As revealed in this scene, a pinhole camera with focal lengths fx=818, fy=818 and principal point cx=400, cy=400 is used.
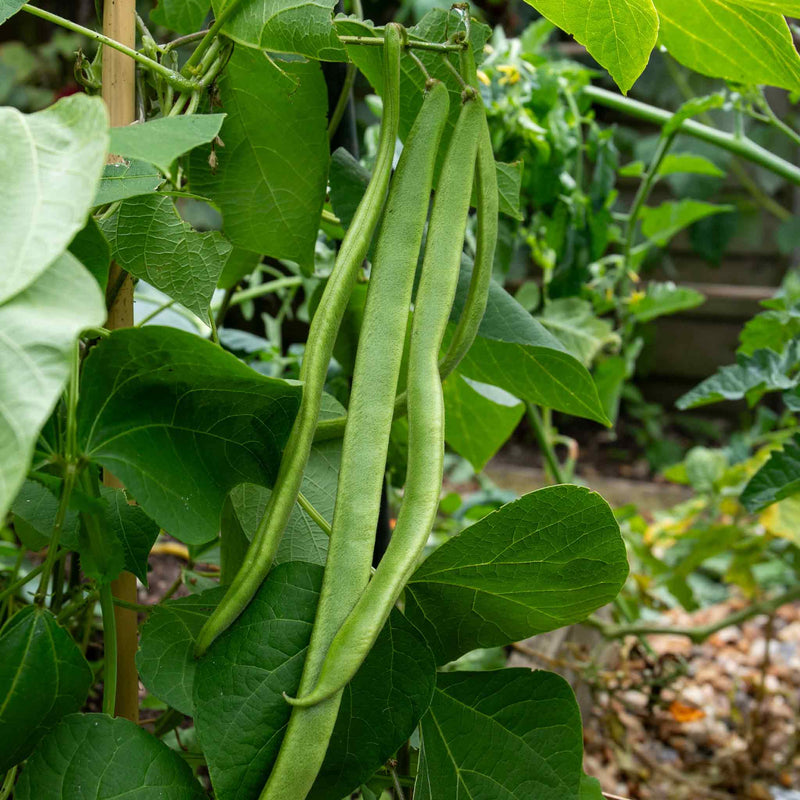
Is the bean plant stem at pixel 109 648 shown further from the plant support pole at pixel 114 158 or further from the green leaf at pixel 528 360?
the green leaf at pixel 528 360

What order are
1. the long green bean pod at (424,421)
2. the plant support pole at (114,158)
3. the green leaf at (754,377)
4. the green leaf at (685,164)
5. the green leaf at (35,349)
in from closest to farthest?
the green leaf at (35,349) < the long green bean pod at (424,421) < the plant support pole at (114,158) < the green leaf at (754,377) < the green leaf at (685,164)

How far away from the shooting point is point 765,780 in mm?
1099

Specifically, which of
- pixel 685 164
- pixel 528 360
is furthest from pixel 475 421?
pixel 685 164

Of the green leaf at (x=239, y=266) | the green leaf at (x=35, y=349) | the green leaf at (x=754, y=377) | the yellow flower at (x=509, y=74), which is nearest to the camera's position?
the green leaf at (x=35, y=349)

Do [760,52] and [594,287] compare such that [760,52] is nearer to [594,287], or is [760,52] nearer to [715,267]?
[594,287]

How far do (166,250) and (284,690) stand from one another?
22 cm

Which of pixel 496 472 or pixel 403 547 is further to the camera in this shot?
pixel 496 472

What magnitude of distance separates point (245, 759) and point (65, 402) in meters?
0.18

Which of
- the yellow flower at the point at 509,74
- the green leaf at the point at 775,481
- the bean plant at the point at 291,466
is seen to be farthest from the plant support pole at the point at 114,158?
the yellow flower at the point at 509,74

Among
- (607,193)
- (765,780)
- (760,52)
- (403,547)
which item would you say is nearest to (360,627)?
(403,547)

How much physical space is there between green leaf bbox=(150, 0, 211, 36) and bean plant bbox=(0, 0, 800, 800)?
0.08m

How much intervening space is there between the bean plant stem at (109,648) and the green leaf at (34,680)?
3 centimetres

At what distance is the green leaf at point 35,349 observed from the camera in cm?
21

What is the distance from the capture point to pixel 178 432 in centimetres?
37
